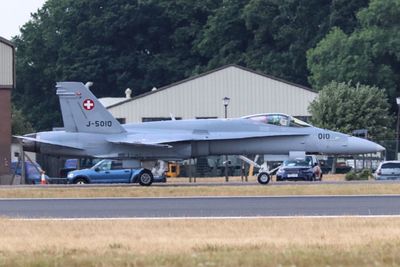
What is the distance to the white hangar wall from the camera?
224 feet

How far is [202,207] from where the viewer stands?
2525 cm

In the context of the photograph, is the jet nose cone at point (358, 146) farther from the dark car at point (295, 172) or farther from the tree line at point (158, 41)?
the tree line at point (158, 41)

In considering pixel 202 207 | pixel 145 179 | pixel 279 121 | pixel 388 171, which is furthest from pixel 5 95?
pixel 202 207

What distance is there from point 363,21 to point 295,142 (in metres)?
43.5

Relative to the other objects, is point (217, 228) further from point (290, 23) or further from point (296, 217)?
point (290, 23)

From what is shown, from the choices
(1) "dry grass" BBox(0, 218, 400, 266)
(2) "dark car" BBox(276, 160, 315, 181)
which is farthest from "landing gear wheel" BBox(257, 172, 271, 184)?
(1) "dry grass" BBox(0, 218, 400, 266)

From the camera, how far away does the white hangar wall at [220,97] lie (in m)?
68.1

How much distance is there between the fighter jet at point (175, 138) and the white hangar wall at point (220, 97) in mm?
28980

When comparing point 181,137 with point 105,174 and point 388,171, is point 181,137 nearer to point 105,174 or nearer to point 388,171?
point 105,174

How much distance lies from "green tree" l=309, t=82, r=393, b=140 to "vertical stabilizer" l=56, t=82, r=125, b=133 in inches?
1109

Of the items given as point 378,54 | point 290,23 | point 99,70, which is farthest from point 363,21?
point 99,70

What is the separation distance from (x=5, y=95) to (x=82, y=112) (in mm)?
15068

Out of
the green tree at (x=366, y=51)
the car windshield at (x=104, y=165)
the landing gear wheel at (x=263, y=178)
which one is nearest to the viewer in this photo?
the landing gear wheel at (x=263, y=178)

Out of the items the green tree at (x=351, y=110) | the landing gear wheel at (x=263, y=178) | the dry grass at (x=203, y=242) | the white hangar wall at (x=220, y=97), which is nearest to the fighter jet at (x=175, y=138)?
the landing gear wheel at (x=263, y=178)
